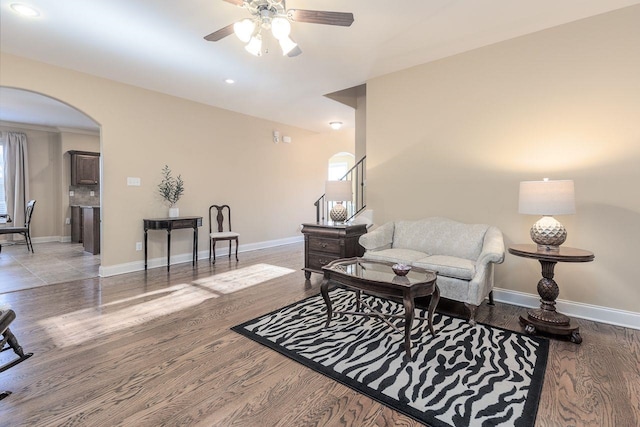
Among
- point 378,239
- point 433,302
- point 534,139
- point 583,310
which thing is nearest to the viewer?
point 433,302

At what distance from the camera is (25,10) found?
2633 mm

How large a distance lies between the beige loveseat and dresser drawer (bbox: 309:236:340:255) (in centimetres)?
45

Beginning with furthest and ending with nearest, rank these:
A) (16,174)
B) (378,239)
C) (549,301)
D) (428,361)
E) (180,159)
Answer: (16,174) < (180,159) < (378,239) < (549,301) < (428,361)

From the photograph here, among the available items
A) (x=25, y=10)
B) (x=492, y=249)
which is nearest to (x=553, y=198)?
(x=492, y=249)

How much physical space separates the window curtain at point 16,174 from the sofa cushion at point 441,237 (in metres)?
8.39

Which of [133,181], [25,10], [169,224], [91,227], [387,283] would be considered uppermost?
[25,10]

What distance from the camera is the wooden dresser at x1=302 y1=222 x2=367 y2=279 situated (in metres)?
3.74

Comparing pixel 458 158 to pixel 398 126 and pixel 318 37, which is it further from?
pixel 318 37

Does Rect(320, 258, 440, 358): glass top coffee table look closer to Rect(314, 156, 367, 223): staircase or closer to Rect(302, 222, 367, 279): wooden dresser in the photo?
Rect(302, 222, 367, 279): wooden dresser

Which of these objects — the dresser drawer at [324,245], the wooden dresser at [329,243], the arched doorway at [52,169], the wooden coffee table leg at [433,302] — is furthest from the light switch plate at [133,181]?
the wooden coffee table leg at [433,302]

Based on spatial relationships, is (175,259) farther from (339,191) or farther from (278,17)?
(278,17)

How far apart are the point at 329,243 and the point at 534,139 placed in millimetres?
2503

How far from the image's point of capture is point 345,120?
663cm

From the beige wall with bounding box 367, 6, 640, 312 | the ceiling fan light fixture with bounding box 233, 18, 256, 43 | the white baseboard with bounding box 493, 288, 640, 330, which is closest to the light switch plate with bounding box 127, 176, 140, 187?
the ceiling fan light fixture with bounding box 233, 18, 256, 43
